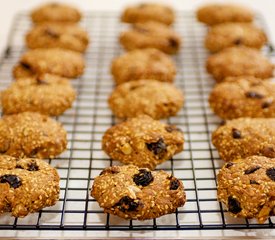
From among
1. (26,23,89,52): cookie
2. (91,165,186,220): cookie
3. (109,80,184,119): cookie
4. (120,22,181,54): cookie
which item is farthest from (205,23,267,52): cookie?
(91,165,186,220): cookie

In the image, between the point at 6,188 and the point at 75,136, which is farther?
the point at 75,136

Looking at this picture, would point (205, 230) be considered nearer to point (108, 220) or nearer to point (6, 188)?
point (108, 220)

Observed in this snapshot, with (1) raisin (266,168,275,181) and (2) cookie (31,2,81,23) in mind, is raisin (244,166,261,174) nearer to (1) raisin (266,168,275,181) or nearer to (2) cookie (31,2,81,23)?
(1) raisin (266,168,275,181)

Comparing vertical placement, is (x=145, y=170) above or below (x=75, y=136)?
above

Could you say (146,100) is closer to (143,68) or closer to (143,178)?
(143,68)

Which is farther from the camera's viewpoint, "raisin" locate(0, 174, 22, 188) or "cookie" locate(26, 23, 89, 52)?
"cookie" locate(26, 23, 89, 52)

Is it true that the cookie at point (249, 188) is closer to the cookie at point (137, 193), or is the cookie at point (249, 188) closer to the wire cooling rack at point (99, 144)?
the wire cooling rack at point (99, 144)

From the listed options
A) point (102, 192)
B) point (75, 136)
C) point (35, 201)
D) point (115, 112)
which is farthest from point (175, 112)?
point (35, 201)
